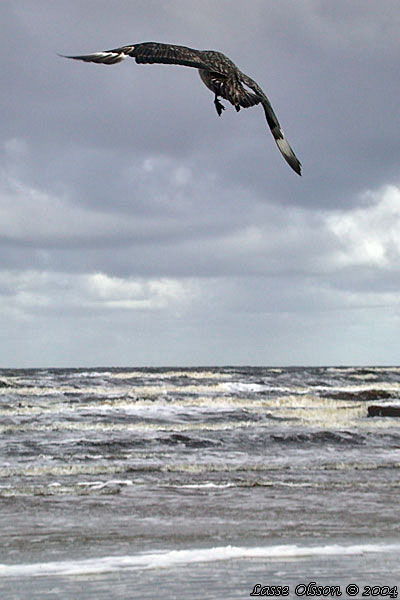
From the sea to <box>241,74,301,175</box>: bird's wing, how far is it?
2856 mm

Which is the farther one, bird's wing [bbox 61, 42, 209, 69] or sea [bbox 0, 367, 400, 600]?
sea [bbox 0, 367, 400, 600]

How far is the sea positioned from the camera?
5277 millimetres

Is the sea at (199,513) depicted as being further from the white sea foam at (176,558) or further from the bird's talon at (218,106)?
the bird's talon at (218,106)

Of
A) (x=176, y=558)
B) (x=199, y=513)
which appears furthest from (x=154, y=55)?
(x=199, y=513)

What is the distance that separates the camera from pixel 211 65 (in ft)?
16.4

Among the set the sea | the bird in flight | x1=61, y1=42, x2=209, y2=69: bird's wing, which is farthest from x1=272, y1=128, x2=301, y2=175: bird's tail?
the sea

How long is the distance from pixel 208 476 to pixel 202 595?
5527 millimetres

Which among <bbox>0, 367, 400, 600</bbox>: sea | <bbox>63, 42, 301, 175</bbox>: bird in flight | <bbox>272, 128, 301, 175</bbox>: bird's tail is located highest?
<bbox>63, 42, 301, 175</bbox>: bird in flight

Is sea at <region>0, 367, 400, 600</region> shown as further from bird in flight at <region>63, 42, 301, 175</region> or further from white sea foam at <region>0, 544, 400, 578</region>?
bird in flight at <region>63, 42, 301, 175</region>

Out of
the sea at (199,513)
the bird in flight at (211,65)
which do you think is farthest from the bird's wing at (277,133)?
the sea at (199,513)

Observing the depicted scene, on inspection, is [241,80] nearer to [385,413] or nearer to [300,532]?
[300,532]

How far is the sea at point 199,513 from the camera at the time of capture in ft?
17.3

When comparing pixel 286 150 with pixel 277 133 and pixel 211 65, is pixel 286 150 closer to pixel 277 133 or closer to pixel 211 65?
pixel 277 133

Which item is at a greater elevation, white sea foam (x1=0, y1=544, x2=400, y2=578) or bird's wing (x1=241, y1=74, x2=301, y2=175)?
bird's wing (x1=241, y1=74, x2=301, y2=175)
